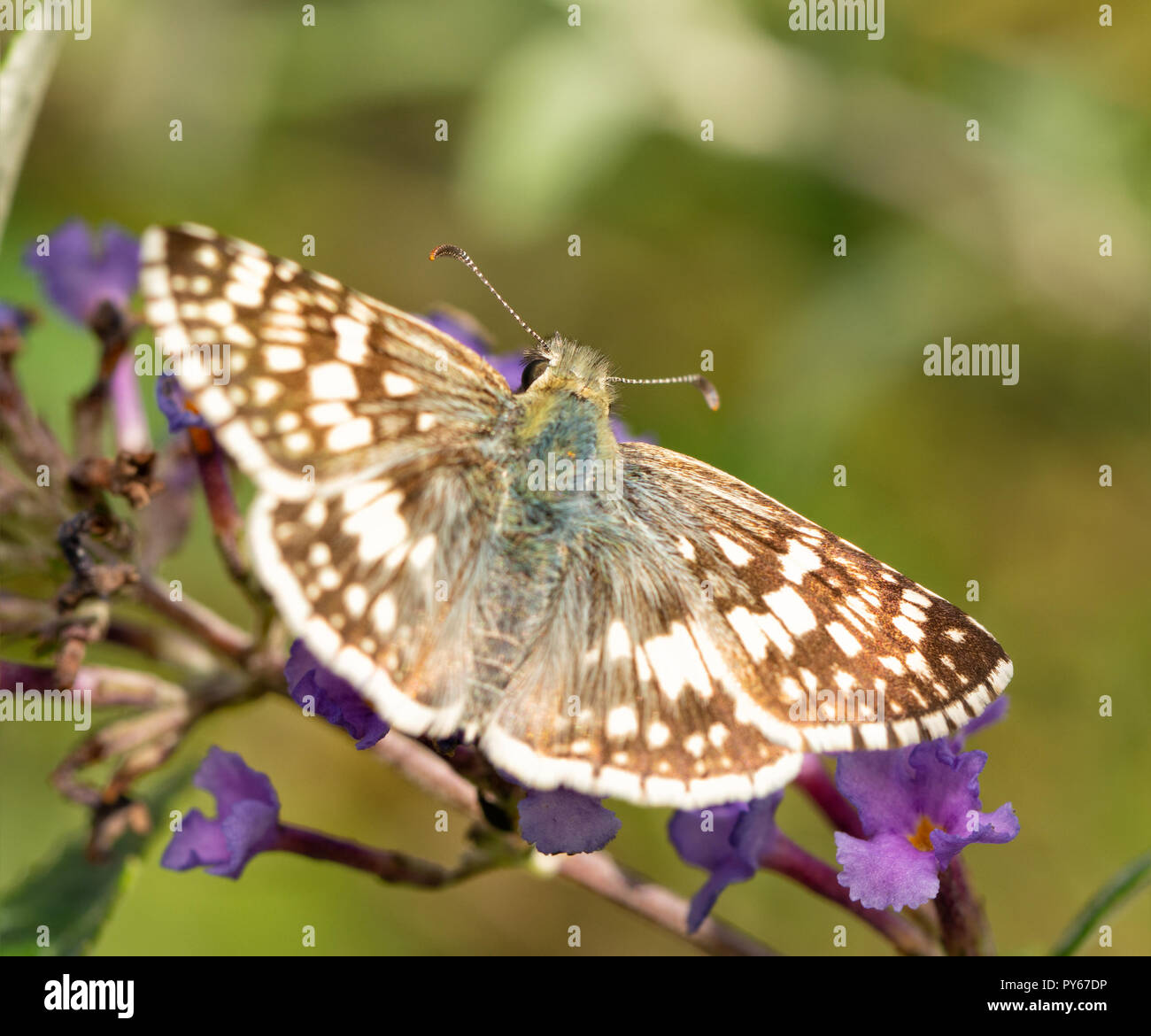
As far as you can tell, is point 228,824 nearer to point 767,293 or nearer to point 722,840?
point 722,840

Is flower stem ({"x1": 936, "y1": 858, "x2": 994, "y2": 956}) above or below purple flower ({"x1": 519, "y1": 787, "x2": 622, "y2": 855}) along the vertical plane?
below

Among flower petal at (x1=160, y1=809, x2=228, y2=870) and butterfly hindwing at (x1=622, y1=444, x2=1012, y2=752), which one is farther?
flower petal at (x1=160, y1=809, x2=228, y2=870)

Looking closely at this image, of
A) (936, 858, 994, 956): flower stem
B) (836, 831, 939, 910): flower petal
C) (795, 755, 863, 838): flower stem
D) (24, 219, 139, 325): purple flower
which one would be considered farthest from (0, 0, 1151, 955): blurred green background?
(836, 831, 939, 910): flower petal

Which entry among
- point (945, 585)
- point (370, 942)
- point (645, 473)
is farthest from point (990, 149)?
point (370, 942)

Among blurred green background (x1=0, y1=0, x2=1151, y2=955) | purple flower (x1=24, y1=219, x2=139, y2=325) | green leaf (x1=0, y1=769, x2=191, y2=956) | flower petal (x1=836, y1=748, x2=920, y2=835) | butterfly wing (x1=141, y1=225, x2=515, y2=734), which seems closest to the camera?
butterfly wing (x1=141, y1=225, x2=515, y2=734)

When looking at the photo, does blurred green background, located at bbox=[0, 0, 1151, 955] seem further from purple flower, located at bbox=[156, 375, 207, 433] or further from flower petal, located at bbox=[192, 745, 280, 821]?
flower petal, located at bbox=[192, 745, 280, 821]

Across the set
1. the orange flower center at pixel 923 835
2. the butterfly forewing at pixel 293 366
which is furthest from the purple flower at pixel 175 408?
the orange flower center at pixel 923 835

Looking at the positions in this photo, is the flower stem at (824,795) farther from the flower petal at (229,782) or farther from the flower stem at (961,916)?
the flower petal at (229,782)
